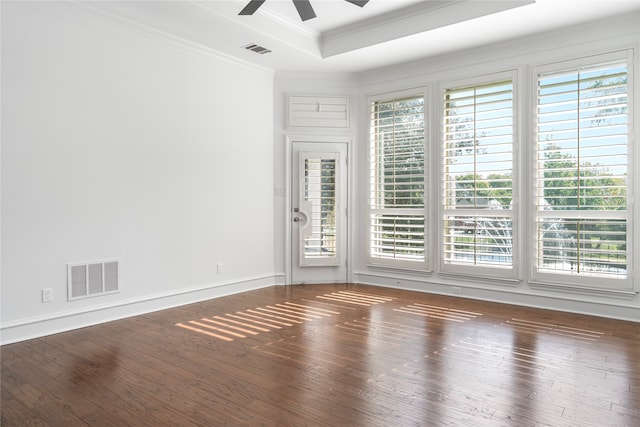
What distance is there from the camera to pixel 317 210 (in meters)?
6.12

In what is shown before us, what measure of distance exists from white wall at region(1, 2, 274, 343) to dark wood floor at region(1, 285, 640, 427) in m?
0.49

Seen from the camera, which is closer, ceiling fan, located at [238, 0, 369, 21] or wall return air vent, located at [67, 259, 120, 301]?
ceiling fan, located at [238, 0, 369, 21]

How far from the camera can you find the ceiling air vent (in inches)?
200

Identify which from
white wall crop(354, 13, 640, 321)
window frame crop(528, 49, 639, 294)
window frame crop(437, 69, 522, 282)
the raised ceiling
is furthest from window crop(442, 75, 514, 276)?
the raised ceiling

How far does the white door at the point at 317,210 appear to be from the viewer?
611 cm

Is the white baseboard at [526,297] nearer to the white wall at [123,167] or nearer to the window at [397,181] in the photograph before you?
the window at [397,181]

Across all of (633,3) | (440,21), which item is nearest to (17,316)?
(440,21)

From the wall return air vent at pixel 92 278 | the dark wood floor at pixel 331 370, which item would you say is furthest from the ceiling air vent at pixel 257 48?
the dark wood floor at pixel 331 370

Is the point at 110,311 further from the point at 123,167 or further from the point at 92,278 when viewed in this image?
the point at 123,167

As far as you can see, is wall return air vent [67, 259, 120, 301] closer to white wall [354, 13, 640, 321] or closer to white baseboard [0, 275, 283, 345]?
white baseboard [0, 275, 283, 345]

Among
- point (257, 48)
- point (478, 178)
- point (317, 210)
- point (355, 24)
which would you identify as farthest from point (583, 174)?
point (257, 48)

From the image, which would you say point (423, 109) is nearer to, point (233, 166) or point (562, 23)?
point (562, 23)

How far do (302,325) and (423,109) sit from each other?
3158 mm

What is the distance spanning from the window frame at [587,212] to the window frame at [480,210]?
0.51ft
